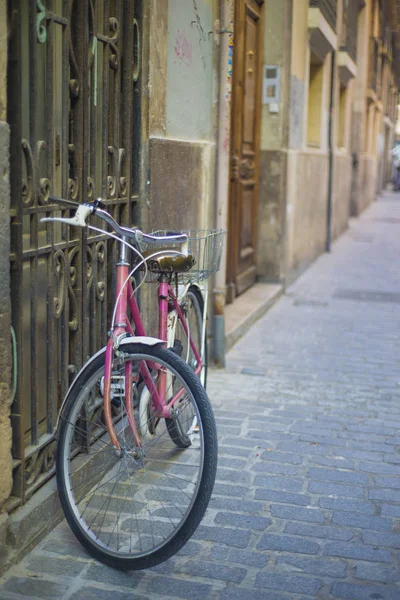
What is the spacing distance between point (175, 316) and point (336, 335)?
407 cm

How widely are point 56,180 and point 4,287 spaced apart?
0.77m

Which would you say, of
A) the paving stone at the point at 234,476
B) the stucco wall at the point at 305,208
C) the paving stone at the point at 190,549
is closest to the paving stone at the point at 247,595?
the paving stone at the point at 190,549

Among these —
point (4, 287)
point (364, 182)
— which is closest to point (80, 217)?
point (4, 287)

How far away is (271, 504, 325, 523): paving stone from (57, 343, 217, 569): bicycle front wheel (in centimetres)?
42

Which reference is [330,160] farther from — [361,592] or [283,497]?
[361,592]

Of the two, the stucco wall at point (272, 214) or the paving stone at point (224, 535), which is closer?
the paving stone at point (224, 535)

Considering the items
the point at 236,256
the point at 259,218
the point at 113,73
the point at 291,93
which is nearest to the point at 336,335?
the point at 236,256

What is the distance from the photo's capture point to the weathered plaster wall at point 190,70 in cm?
534

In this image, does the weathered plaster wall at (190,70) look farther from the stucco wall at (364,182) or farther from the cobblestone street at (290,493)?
the stucco wall at (364,182)

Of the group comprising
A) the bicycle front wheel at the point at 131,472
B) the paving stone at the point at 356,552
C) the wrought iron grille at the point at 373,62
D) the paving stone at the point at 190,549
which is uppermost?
the wrought iron grille at the point at 373,62

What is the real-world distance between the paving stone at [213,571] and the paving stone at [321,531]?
440 millimetres

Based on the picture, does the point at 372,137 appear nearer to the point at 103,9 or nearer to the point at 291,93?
the point at 291,93

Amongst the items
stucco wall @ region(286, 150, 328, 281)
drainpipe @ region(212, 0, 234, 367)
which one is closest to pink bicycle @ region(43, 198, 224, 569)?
drainpipe @ region(212, 0, 234, 367)

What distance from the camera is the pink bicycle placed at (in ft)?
10.4
